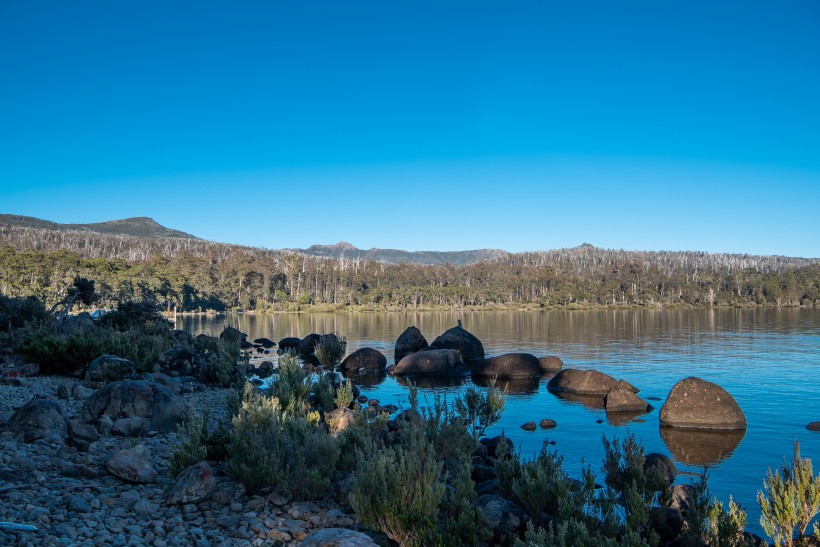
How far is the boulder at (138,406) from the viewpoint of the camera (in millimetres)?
10609

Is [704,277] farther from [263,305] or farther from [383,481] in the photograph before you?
[383,481]

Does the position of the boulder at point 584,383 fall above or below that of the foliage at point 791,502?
below

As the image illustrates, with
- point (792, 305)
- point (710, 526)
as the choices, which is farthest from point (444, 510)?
point (792, 305)

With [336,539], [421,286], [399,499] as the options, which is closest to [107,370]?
[399,499]

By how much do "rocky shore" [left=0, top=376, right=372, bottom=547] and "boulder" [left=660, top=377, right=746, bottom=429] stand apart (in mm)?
12712

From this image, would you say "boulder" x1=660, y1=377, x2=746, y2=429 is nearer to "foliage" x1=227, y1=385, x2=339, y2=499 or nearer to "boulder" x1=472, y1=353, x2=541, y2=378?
"boulder" x1=472, y1=353, x2=541, y2=378

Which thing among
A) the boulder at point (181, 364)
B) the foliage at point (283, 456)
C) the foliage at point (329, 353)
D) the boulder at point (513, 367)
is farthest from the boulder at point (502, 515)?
the foliage at point (329, 353)

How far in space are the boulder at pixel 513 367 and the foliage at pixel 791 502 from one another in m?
20.2

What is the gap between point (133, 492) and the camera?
7145mm

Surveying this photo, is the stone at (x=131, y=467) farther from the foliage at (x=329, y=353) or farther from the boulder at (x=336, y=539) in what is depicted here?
the foliage at (x=329, y=353)

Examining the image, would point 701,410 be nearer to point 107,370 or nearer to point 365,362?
point 107,370

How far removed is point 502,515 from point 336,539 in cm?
247

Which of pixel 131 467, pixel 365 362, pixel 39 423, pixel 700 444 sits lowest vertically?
pixel 700 444

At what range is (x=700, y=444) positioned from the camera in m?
14.8
